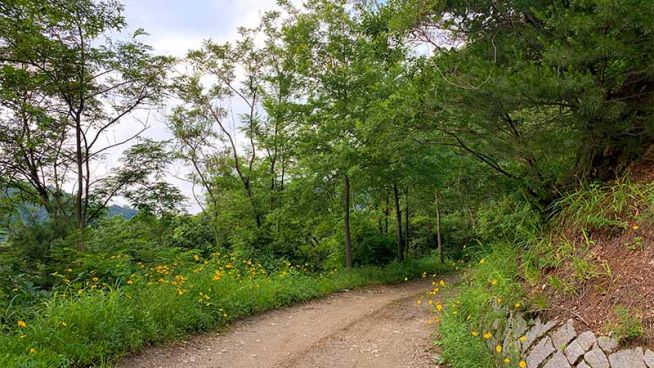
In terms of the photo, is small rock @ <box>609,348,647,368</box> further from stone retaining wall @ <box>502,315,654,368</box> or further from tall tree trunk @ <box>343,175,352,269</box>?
tall tree trunk @ <box>343,175,352,269</box>

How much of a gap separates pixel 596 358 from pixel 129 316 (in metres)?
4.57

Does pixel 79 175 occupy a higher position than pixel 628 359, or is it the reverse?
pixel 79 175

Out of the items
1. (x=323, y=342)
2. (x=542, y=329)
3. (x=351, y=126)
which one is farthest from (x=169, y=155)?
(x=542, y=329)

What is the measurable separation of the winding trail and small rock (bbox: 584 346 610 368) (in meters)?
1.74

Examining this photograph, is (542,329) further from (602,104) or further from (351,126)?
(351,126)

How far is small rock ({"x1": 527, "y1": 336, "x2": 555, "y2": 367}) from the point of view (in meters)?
3.41

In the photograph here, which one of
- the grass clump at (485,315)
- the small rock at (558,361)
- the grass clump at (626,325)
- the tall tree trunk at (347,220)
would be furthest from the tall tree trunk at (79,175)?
the grass clump at (626,325)

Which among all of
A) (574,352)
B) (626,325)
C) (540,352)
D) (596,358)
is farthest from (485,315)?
(626,325)

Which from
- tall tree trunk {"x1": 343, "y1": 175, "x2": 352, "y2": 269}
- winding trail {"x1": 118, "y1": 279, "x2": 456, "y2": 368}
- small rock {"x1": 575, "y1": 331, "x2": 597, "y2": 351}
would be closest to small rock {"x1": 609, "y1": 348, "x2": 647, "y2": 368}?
small rock {"x1": 575, "y1": 331, "x2": 597, "y2": 351}

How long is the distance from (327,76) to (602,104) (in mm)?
Answer: 7797

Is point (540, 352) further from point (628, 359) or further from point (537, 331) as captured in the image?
point (628, 359)

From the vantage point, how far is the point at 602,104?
3.76 meters

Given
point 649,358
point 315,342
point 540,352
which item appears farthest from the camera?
point 315,342

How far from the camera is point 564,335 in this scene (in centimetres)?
335
